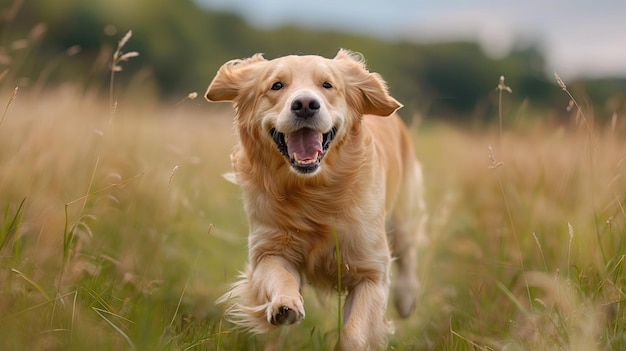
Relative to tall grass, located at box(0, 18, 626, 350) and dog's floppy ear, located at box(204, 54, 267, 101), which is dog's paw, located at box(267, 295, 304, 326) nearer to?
tall grass, located at box(0, 18, 626, 350)

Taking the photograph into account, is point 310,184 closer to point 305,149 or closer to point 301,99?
point 305,149

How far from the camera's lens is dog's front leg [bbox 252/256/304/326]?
3.07 metres

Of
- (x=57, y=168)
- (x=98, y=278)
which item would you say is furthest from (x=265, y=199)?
(x=57, y=168)

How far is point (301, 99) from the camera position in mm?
3340

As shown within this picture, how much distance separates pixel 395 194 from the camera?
5109 mm

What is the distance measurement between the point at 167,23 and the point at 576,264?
32.6 m

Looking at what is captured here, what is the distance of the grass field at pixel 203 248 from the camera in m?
2.88

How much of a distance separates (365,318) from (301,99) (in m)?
1.04

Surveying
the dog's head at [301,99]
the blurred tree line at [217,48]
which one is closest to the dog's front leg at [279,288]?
the dog's head at [301,99]

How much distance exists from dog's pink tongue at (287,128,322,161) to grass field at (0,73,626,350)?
0.60m

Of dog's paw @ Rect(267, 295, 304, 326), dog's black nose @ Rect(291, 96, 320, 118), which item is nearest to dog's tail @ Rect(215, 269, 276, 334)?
dog's paw @ Rect(267, 295, 304, 326)

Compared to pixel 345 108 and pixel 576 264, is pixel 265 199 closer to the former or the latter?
pixel 345 108

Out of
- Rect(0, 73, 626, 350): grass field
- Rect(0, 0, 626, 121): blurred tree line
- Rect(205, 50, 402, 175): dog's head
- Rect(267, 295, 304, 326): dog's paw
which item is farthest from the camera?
Rect(0, 0, 626, 121): blurred tree line

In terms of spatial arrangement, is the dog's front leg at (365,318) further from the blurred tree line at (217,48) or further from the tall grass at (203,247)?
the blurred tree line at (217,48)
